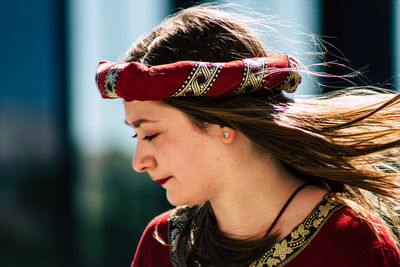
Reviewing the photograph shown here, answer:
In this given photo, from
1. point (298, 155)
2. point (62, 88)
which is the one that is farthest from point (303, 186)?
point (62, 88)

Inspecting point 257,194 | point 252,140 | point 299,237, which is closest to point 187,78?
point 252,140

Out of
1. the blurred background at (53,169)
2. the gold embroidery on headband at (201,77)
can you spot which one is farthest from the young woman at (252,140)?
the blurred background at (53,169)

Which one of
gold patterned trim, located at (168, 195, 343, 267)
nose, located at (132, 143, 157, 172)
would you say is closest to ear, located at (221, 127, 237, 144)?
nose, located at (132, 143, 157, 172)

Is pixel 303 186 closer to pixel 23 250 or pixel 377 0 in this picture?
pixel 377 0

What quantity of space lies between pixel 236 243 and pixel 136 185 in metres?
3.36

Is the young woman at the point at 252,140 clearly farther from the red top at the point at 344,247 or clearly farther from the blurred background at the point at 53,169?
the blurred background at the point at 53,169

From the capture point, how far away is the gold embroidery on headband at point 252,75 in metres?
1.69

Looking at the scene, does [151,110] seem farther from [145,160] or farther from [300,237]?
[300,237]

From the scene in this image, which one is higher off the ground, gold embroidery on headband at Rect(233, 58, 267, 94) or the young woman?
A: gold embroidery on headband at Rect(233, 58, 267, 94)

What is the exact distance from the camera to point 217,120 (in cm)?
176

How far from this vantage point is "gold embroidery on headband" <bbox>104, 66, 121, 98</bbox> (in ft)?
5.57

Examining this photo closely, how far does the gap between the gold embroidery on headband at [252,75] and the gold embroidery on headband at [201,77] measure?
0.24 feet

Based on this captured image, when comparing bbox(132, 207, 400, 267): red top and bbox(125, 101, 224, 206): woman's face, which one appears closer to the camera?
bbox(132, 207, 400, 267): red top

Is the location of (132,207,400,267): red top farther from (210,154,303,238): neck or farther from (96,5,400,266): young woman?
(210,154,303,238): neck
